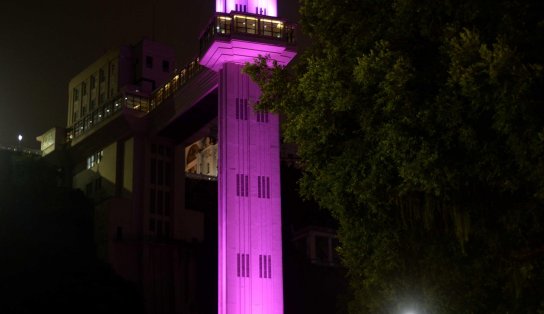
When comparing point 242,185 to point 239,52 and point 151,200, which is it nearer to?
point 239,52

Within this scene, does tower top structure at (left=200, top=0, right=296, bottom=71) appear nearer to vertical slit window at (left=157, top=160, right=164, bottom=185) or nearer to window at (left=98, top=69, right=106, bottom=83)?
vertical slit window at (left=157, top=160, right=164, bottom=185)

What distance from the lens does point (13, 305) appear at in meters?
37.0

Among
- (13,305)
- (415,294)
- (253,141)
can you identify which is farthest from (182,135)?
(415,294)

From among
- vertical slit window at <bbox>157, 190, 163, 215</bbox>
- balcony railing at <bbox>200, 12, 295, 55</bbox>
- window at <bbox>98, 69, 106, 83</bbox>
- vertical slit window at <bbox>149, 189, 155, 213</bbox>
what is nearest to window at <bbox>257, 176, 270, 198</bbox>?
balcony railing at <bbox>200, 12, 295, 55</bbox>

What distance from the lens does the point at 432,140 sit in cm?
1250

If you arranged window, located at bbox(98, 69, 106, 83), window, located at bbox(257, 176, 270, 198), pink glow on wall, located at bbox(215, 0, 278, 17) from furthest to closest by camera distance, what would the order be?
1. window, located at bbox(98, 69, 106, 83)
2. pink glow on wall, located at bbox(215, 0, 278, 17)
3. window, located at bbox(257, 176, 270, 198)

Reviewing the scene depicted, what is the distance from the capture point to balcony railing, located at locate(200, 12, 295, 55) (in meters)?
38.8

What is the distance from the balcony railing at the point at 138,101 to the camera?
157 ft

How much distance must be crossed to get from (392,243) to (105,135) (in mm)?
42439

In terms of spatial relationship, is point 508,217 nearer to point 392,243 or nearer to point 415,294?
point 392,243

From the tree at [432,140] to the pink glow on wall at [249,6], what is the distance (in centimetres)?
2600

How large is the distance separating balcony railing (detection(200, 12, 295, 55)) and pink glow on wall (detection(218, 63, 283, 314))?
177 cm

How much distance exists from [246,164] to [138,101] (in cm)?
1857

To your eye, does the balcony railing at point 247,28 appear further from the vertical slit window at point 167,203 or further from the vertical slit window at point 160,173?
the vertical slit window at point 167,203
